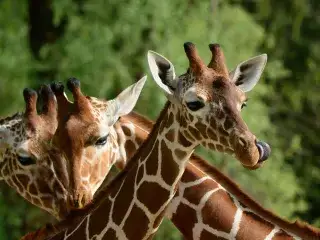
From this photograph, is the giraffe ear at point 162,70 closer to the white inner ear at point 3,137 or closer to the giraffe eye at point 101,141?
the giraffe eye at point 101,141

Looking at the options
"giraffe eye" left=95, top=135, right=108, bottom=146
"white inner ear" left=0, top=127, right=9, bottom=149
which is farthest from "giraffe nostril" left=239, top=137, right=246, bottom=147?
"white inner ear" left=0, top=127, right=9, bottom=149

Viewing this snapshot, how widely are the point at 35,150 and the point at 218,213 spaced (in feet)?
4.46

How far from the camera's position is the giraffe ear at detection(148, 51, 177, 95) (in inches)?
209

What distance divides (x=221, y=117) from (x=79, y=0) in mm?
9078

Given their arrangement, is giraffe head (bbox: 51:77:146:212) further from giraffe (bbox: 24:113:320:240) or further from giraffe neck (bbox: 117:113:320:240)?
giraffe neck (bbox: 117:113:320:240)

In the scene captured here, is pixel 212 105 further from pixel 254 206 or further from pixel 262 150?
pixel 254 206

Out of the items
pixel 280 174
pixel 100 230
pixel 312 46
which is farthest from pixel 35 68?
pixel 100 230

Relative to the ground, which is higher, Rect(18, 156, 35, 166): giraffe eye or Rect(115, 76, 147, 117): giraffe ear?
Rect(115, 76, 147, 117): giraffe ear

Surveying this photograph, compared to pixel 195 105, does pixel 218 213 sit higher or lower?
lower

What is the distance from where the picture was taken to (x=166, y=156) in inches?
209

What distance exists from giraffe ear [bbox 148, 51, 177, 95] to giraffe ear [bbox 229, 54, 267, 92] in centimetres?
36

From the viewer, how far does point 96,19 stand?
13.4 metres

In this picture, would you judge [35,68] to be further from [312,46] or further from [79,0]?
[312,46]

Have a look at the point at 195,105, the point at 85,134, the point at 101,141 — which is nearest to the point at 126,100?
the point at 101,141
